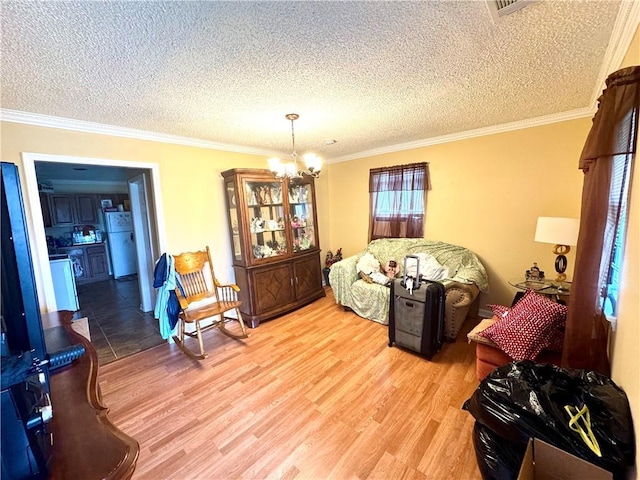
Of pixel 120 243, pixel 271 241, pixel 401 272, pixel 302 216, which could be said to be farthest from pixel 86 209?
pixel 401 272

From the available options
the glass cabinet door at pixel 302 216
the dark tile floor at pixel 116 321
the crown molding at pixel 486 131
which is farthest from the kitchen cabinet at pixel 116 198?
the crown molding at pixel 486 131

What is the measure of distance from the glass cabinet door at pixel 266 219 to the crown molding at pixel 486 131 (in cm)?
166

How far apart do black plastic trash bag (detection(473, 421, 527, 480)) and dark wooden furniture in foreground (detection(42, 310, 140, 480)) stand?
1484mm

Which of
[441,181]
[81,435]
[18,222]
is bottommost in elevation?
[81,435]

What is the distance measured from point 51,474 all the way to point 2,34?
1.83 meters

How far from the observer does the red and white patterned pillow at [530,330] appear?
1.67 m

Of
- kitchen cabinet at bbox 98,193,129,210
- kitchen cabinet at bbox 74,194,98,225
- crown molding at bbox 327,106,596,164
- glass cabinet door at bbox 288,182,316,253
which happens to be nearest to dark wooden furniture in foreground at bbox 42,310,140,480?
glass cabinet door at bbox 288,182,316,253

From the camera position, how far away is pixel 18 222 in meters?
0.63

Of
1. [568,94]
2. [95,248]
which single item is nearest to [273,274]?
[568,94]

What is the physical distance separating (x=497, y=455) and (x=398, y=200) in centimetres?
314

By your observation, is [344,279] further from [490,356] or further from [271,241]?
[490,356]

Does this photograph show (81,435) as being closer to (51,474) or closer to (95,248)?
(51,474)

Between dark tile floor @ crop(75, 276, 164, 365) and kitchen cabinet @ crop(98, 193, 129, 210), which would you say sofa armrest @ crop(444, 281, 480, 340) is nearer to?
dark tile floor @ crop(75, 276, 164, 365)

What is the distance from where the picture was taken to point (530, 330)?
1.69 meters
